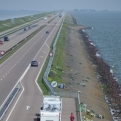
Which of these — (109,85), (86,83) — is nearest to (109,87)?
(109,85)

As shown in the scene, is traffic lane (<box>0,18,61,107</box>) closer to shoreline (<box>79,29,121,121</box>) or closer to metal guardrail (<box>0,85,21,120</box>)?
metal guardrail (<box>0,85,21,120</box>)

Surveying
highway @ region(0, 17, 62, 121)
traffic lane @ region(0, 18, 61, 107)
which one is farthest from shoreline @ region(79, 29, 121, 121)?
traffic lane @ region(0, 18, 61, 107)

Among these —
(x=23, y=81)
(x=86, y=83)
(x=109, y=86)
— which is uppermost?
(x=86, y=83)

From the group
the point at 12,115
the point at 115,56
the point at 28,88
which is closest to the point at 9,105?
the point at 12,115

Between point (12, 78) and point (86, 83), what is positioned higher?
point (86, 83)

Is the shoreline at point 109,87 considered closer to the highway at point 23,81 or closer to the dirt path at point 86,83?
the dirt path at point 86,83

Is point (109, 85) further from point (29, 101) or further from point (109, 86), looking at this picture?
point (29, 101)

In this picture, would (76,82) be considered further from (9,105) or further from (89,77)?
(9,105)

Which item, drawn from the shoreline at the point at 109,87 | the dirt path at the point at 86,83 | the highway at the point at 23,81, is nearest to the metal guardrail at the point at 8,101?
the highway at the point at 23,81
